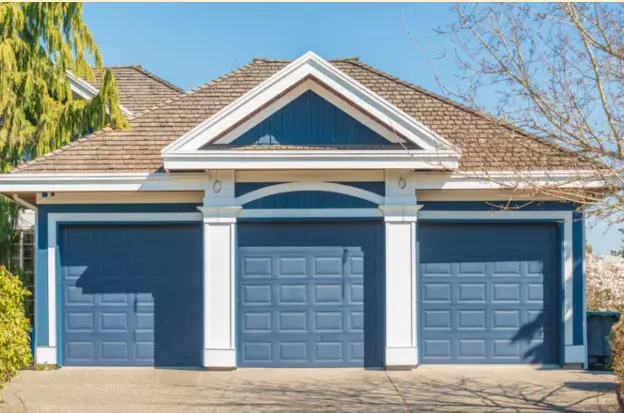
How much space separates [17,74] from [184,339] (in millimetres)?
5603

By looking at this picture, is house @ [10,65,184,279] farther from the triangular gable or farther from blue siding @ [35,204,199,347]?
the triangular gable

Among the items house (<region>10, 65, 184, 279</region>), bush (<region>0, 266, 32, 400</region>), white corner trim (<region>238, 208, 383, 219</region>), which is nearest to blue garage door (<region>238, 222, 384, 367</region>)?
white corner trim (<region>238, 208, 383, 219</region>)

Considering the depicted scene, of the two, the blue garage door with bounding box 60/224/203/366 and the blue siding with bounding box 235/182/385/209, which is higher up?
the blue siding with bounding box 235/182/385/209

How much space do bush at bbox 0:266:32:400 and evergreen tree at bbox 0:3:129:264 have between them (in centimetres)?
449

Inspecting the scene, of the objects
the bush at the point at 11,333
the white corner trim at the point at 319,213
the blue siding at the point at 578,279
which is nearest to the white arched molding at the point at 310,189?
the white corner trim at the point at 319,213

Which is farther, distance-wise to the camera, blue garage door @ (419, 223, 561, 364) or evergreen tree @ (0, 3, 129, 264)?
evergreen tree @ (0, 3, 129, 264)

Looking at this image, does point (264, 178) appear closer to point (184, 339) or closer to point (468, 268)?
point (184, 339)

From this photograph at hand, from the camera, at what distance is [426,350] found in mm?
11898

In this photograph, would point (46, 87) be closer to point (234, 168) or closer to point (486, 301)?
point (234, 168)

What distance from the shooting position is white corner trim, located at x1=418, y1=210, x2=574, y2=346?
38.7 feet

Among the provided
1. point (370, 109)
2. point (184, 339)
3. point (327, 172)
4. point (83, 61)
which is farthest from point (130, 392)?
point (83, 61)

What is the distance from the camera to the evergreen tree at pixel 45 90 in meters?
12.7

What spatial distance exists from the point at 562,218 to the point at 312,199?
4.26m

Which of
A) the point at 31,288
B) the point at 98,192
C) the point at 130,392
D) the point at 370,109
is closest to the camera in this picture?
the point at 130,392
